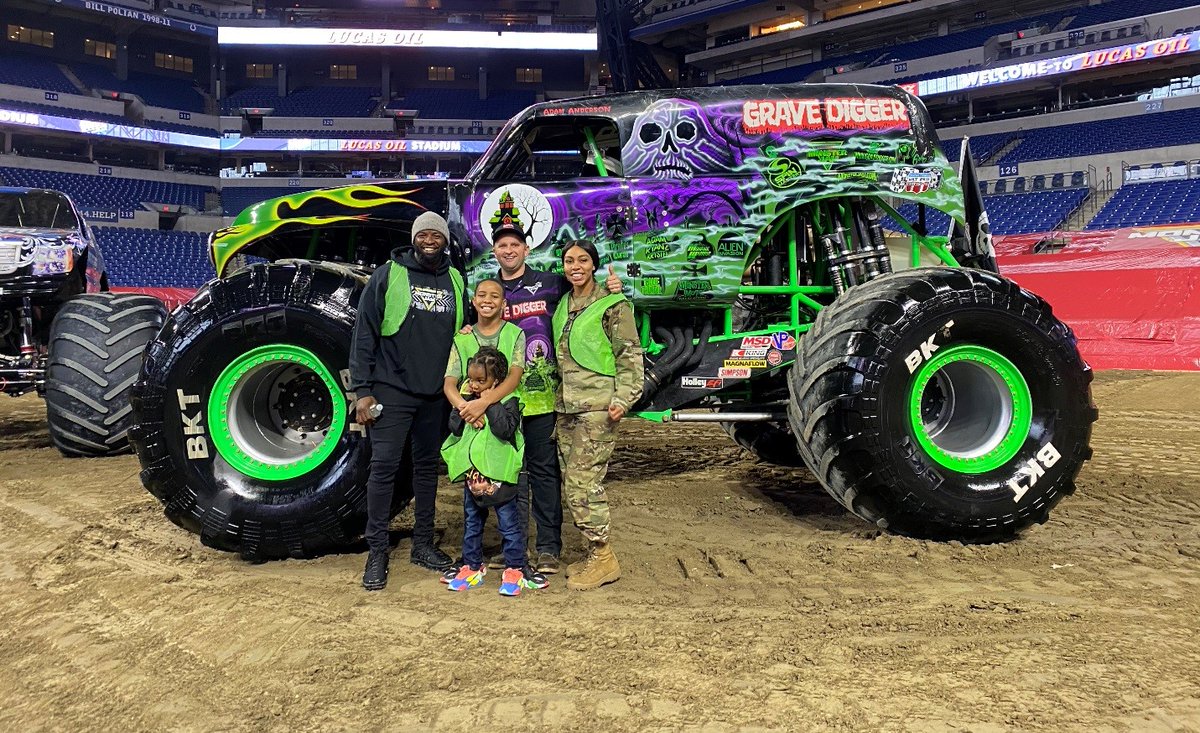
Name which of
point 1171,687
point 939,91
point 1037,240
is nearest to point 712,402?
point 1171,687

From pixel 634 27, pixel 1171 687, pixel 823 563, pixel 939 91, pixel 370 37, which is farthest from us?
pixel 634 27

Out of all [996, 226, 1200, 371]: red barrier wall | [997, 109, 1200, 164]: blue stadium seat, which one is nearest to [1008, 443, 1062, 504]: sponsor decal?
[996, 226, 1200, 371]: red barrier wall

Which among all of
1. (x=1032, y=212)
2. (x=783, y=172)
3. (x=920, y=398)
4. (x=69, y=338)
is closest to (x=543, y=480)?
(x=920, y=398)

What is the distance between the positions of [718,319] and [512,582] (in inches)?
79.2

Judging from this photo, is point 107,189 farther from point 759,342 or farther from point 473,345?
point 759,342

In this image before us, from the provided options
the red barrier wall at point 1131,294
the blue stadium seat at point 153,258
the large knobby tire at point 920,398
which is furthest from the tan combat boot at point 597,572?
the blue stadium seat at point 153,258

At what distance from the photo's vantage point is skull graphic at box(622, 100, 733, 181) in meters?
4.21

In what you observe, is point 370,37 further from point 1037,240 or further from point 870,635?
point 870,635

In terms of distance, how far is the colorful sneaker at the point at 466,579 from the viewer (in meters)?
3.30

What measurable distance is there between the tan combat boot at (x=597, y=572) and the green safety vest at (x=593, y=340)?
2.66 feet

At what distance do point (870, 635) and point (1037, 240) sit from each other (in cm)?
1764

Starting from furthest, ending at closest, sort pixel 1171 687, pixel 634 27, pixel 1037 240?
pixel 634 27, pixel 1037 240, pixel 1171 687

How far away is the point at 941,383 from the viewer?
13.9 ft

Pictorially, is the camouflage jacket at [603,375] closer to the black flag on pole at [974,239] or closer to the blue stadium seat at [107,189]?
the black flag on pole at [974,239]
